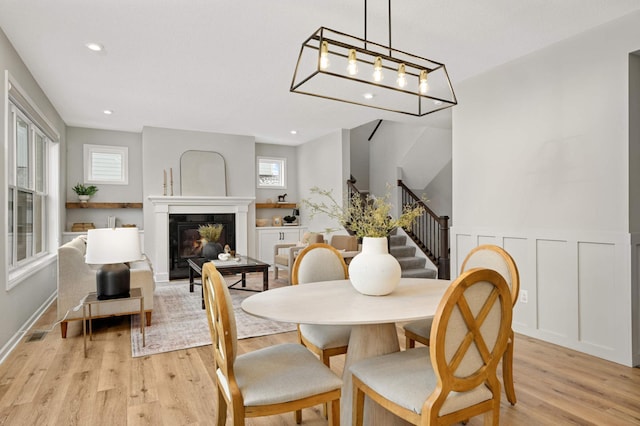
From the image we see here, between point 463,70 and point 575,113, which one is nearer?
point 575,113

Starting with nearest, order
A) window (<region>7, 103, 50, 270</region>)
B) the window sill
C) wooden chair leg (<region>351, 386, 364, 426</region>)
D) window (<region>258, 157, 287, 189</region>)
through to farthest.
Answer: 1. wooden chair leg (<region>351, 386, 364, 426</region>)
2. the window sill
3. window (<region>7, 103, 50, 270</region>)
4. window (<region>258, 157, 287, 189</region>)

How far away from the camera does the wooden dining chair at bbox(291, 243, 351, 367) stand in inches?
84.7

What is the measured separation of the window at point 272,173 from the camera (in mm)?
7941

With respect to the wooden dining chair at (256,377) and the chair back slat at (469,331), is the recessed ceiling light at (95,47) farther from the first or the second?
the chair back slat at (469,331)

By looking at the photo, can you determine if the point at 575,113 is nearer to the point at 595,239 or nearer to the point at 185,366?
the point at 595,239

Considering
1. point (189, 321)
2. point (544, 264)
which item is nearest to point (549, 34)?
point (544, 264)

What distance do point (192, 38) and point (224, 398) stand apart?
280 centimetres

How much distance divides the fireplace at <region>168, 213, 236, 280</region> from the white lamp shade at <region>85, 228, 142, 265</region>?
364 centimetres

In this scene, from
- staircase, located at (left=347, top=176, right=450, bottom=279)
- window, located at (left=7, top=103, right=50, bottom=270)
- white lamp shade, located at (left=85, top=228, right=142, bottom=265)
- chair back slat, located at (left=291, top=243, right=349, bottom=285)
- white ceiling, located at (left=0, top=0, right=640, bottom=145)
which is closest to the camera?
chair back slat, located at (left=291, top=243, right=349, bottom=285)

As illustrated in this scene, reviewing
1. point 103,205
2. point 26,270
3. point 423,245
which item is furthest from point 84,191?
point 423,245

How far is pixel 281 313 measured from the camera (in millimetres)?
1631

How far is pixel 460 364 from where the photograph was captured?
54.8 inches

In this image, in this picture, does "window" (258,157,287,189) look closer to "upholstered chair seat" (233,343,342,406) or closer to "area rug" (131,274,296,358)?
"area rug" (131,274,296,358)

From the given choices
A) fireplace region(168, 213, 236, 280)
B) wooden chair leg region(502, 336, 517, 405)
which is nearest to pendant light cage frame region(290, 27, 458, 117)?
wooden chair leg region(502, 336, 517, 405)
